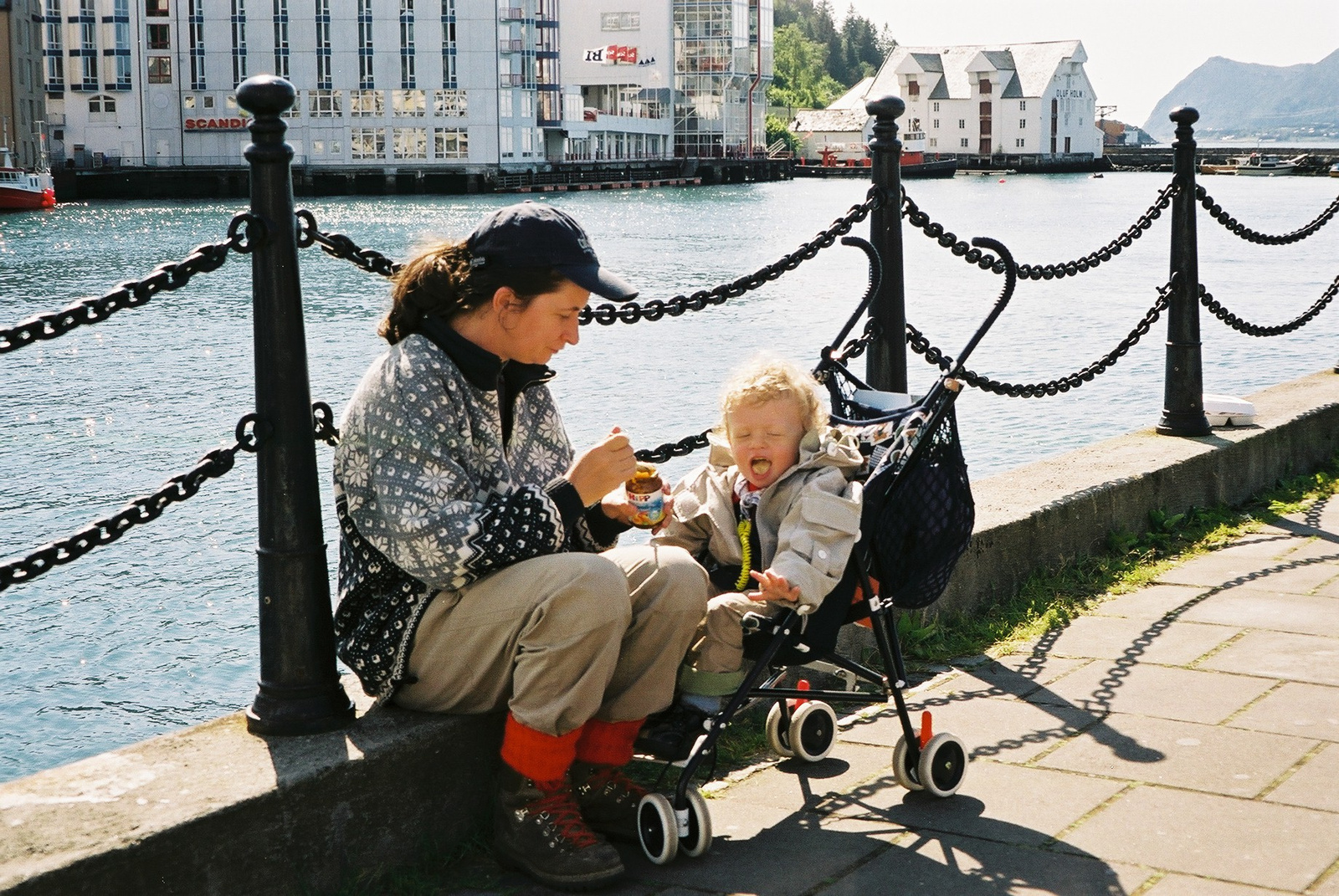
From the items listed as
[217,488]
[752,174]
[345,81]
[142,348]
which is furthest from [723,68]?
[217,488]

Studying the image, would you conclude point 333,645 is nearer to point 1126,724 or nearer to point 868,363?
point 1126,724

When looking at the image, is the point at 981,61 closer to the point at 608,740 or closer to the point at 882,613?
the point at 882,613

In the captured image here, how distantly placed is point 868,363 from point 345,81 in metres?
82.3

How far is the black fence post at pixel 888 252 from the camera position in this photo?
4711 millimetres

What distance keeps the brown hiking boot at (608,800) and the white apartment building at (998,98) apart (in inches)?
5195

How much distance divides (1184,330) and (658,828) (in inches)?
176

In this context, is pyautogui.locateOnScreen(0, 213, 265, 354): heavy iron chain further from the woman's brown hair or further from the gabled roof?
the gabled roof

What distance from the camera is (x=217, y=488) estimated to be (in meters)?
11.0

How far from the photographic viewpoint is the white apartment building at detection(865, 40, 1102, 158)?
429ft

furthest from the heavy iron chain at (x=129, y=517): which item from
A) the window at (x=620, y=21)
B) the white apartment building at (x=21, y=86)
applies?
the window at (x=620, y=21)

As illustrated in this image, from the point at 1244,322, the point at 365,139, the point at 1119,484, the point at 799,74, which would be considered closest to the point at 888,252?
the point at 1119,484

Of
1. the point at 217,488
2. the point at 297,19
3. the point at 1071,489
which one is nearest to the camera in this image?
the point at 1071,489

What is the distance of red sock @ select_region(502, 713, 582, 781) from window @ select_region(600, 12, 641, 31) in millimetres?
120398

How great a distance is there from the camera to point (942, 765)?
10.8ft
